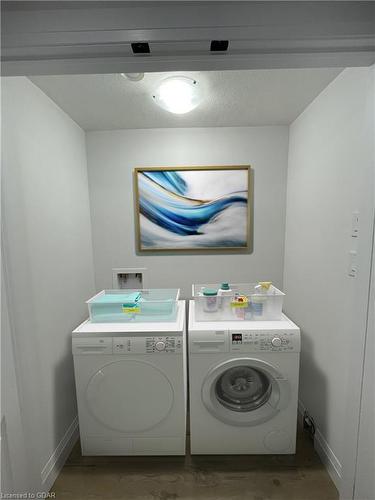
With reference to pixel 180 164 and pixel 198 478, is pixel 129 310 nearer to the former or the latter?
pixel 198 478

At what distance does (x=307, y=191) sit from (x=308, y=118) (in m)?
0.50

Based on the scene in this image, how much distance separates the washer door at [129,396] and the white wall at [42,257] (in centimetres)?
28

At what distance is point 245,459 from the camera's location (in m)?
1.45

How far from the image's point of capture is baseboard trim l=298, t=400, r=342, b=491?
126 cm

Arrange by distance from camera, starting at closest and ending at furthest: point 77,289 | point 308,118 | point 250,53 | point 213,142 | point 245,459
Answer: point 250,53, point 245,459, point 308,118, point 77,289, point 213,142

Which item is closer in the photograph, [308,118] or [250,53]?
[250,53]

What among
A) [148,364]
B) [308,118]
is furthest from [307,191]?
[148,364]

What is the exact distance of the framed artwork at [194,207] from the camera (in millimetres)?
1894

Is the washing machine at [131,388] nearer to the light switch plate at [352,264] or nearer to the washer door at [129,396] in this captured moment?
the washer door at [129,396]

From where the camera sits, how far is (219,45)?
0.71 meters

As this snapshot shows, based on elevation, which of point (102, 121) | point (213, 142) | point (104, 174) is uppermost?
point (102, 121)

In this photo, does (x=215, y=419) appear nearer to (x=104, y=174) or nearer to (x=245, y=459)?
(x=245, y=459)

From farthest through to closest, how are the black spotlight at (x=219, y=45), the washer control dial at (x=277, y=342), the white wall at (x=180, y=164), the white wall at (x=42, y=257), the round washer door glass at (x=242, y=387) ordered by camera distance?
the white wall at (x=180, y=164) < the round washer door glass at (x=242, y=387) < the washer control dial at (x=277, y=342) < the white wall at (x=42, y=257) < the black spotlight at (x=219, y=45)

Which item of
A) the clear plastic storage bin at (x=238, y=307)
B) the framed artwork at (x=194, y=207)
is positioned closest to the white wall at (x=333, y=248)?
the clear plastic storage bin at (x=238, y=307)
